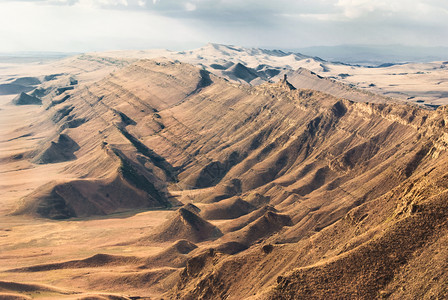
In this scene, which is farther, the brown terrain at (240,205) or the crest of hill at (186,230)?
the crest of hill at (186,230)

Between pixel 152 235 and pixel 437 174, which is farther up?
pixel 437 174

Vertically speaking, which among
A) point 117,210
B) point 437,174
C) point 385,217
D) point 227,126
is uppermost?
point 437,174

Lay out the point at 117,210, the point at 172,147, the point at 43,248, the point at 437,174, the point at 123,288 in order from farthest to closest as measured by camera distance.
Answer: the point at 172,147, the point at 117,210, the point at 43,248, the point at 123,288, the point at 437,174

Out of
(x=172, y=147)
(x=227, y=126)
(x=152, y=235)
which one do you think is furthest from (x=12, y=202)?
(x=227, y=126)

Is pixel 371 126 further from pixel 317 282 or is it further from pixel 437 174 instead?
pixel 317 282

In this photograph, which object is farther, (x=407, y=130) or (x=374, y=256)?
(x=407, y=130)

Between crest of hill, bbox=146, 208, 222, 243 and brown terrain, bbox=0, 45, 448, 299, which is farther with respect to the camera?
crest of hill, bbox=146, 208, 222, 243

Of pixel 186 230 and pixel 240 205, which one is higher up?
pixel 240 205

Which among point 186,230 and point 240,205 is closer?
point 186,230
